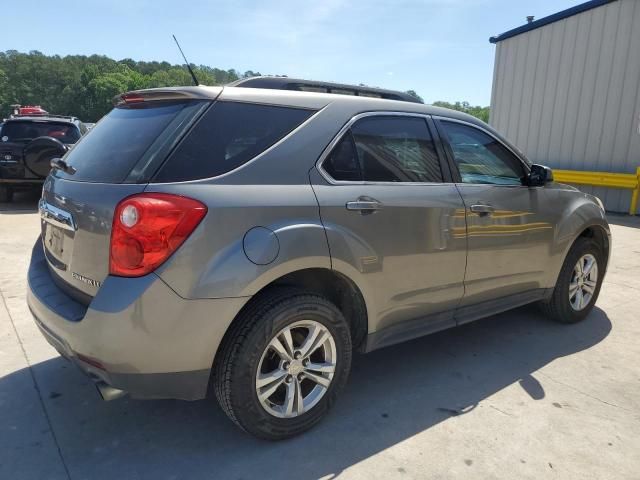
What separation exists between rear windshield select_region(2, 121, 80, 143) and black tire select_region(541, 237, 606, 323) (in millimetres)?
8824

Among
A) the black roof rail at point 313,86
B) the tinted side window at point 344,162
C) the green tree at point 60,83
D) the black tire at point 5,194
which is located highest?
the green tree at point 60,83

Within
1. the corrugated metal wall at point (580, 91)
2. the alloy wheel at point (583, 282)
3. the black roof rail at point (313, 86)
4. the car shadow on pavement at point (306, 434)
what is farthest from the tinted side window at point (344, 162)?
the corrugated metal wall at point (580, 91)

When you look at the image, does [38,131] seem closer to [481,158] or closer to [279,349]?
[481,158]

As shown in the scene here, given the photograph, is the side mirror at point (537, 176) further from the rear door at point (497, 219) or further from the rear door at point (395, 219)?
the rear door at point (395, 219)

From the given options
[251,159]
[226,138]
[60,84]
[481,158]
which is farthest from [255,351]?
[60,84]

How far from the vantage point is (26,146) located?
27.1 feet

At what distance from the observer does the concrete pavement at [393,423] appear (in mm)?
2305

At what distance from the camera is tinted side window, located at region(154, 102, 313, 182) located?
85.9 inches

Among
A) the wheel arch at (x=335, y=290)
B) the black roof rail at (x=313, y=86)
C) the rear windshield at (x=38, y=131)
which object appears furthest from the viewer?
the rear windshield at (x=38, y=131)

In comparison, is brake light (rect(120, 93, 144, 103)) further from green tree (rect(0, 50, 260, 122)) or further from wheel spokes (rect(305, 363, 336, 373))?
green tree (rect(0, 50, 260, 122))

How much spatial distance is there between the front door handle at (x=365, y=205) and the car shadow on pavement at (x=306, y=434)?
114cm

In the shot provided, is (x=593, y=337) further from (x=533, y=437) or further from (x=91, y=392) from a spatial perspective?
(x=91, y=392)

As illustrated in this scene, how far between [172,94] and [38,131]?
8.77m

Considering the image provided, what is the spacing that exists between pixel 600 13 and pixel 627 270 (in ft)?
24.9
